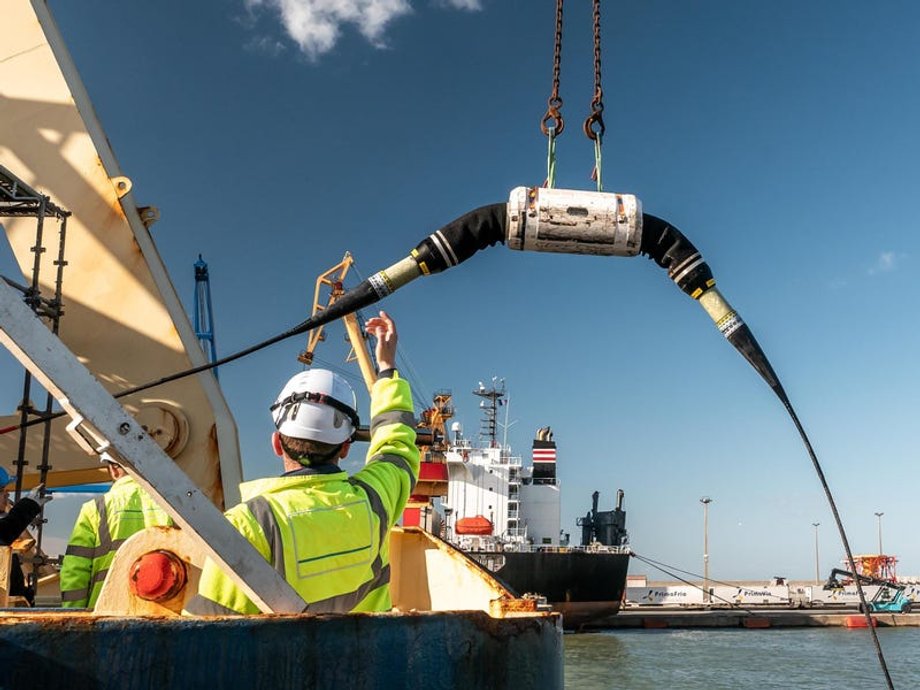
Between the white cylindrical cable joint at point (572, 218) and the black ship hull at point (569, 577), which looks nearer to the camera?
the white cylindrical cable joint at point (572, 218)

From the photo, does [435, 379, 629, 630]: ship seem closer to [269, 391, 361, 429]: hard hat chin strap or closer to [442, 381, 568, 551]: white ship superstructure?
[442, 381, 568, 551]: white ship superstructure

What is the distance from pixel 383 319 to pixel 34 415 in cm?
368

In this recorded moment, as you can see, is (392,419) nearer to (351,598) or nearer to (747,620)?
(351,598)

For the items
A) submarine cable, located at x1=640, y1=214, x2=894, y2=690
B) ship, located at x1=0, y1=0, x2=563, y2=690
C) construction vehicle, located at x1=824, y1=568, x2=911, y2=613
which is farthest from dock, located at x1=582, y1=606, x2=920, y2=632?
submarine cable, located at x1=640, y1=214, x2=894, y2=690

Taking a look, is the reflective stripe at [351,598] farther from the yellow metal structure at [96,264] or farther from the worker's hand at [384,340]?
the yellow metal structure at [96,264]

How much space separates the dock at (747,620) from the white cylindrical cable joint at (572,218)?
37.3 meters

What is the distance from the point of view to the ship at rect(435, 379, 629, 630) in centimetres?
3591

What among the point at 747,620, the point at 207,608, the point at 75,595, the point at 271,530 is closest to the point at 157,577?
the point at 207,608

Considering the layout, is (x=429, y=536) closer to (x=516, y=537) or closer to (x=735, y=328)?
(x=735, y=328)

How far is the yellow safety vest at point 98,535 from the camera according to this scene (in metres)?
3.20

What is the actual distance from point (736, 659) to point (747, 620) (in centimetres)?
1450

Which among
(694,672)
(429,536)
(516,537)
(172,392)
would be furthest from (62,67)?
(516,537)

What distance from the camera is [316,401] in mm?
2150

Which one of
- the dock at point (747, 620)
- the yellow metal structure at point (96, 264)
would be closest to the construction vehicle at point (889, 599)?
the dock at point (747, 620)
